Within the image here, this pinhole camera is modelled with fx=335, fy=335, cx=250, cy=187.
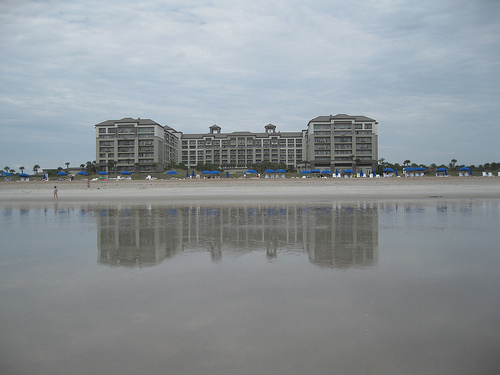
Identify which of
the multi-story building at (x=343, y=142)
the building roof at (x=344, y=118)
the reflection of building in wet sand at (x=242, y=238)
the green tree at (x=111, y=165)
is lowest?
the reflection of building in wet sand at (x=242, y=238)

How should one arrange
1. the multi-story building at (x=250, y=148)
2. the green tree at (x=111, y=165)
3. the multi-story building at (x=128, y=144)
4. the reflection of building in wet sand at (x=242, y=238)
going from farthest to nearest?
the multi-story building at (x=250, y=148) → the multi-story building at (x=128, y=144) → the green tree at (x=111, y=165) → the reflection of building in wet sand at (x=242, y=238)

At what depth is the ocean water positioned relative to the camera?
13.6 ft

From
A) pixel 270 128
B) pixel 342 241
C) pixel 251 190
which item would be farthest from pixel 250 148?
pixel 342 241

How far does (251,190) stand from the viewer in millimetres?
38812

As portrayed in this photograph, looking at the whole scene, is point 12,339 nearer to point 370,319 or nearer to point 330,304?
point 330,304

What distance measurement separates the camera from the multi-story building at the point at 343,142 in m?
101

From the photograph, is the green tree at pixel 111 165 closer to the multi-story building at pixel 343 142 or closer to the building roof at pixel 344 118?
the multi-story building at pixel 343 142

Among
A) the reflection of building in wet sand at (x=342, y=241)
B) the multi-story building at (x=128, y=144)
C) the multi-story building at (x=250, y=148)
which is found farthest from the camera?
the multi-story building at (x=250, y=148)

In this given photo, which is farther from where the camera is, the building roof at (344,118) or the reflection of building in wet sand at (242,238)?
the building roof at (344,118)


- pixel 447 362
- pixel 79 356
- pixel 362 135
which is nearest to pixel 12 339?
pixel 79 356

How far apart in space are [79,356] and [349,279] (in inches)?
205

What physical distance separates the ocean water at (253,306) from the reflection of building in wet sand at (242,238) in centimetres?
10

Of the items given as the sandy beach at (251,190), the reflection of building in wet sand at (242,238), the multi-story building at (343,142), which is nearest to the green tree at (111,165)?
the sandy beach at (251,190)

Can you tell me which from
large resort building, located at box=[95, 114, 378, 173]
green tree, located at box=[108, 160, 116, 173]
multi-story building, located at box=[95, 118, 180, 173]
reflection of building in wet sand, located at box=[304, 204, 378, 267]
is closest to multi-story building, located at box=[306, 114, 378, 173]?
large resort building, located at box=[95, 114, 378, 173]
